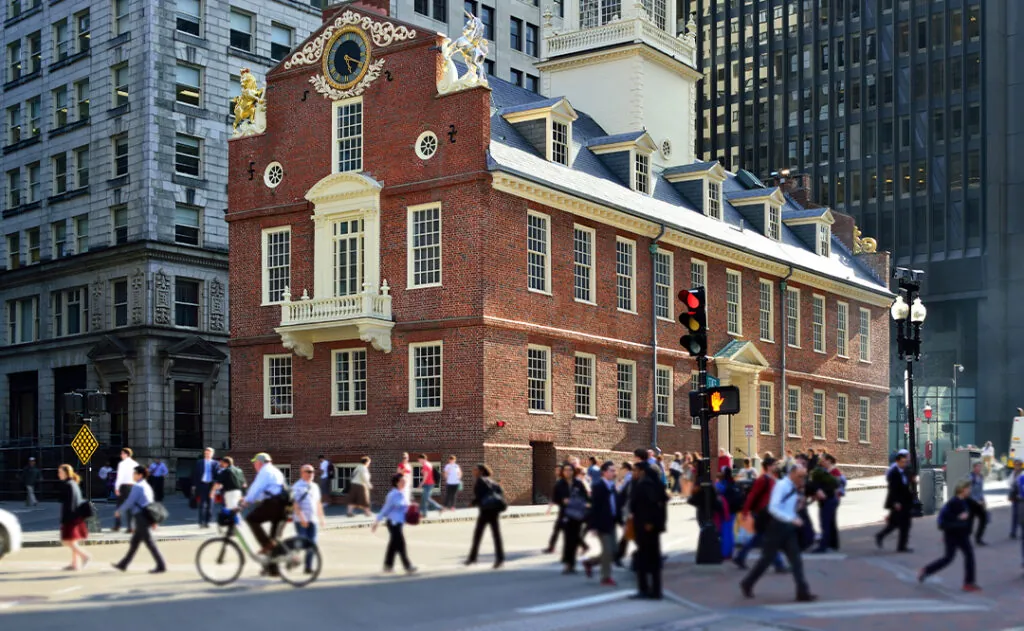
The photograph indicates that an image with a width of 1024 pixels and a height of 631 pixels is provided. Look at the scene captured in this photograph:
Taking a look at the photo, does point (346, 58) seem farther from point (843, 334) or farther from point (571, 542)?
point (843, 334)

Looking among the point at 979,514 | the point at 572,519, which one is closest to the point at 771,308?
the point at 979,514

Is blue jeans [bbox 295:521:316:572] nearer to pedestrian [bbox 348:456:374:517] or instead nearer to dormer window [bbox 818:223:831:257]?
pedestrian [bbox 348:456:374:517]

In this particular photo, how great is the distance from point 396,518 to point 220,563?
288cm

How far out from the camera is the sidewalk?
31.6 m

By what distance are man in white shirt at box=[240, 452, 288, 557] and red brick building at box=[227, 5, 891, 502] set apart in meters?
18.8

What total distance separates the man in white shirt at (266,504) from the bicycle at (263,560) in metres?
0.23

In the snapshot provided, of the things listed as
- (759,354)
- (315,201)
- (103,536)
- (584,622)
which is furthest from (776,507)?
(759,354)

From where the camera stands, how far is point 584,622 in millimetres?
18172

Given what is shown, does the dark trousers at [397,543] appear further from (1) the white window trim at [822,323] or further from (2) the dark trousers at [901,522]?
(1) the white window trim at [822,323]

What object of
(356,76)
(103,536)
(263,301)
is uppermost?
(356,76)

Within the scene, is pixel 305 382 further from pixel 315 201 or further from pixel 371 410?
pixel 315 201

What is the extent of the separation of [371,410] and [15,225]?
31.4 meters

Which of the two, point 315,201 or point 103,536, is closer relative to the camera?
point 103,536

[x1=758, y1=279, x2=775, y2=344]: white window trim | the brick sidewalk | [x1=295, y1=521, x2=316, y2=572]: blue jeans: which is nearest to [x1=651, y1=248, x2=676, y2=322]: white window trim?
[x1=758, y1=279, x2=775, y2=344]: white window trim
